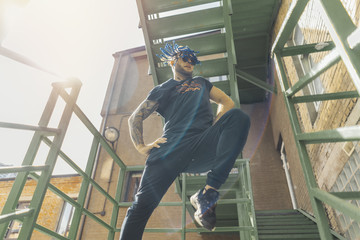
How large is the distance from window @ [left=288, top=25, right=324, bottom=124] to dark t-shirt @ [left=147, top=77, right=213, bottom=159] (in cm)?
335

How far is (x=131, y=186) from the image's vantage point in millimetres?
8352

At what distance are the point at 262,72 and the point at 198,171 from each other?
23.6 ft

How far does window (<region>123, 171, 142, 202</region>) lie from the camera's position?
26.9ft

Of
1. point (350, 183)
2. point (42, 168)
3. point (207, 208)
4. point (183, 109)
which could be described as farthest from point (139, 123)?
point (350, 183)

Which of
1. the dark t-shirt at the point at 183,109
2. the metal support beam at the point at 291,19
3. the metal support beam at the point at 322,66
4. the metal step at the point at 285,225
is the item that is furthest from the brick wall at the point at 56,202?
the metal support beam at the point at 322,66

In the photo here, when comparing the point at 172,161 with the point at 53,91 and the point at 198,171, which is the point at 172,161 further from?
the point at 53,91

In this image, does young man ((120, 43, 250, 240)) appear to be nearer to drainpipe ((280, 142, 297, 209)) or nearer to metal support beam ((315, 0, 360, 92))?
metal support beam ((315, 0, 360, 92))

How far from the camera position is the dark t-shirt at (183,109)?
1.93 meters

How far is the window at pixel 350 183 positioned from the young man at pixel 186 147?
2.61 m

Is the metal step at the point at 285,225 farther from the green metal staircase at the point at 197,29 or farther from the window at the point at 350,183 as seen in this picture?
the green metal staircase at the point at 197,29

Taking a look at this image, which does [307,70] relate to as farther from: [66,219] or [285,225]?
[66,219]

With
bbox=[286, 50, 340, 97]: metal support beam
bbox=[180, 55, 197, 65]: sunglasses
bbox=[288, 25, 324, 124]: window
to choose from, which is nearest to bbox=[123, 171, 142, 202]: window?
bbox=[288, 25, 324, 124]: window

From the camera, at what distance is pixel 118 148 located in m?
9.14

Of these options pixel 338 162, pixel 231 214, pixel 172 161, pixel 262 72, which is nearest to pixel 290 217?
pixel 231 214
